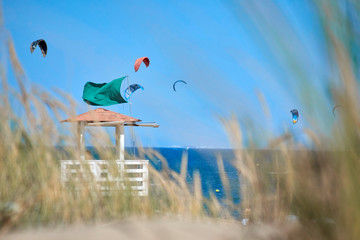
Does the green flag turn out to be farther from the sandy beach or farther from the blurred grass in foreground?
the sandy beach

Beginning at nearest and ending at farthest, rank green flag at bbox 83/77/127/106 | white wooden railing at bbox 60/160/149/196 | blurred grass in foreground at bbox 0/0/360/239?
blurred grass in foreground at bbox 0/0/360/239 → white wooden railing at bbox 60/160/149/196 → green flag at bbox 83/77/127/106

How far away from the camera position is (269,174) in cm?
126

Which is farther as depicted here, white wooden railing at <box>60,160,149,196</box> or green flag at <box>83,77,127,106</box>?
green flag at <box>83,77,127,106</box>

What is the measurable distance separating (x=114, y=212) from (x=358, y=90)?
1.56m

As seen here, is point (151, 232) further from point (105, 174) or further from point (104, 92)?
point (104, 92)

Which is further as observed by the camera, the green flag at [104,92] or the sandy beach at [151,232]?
the green flag at [104,92]

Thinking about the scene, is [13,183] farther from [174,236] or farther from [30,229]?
[174,236]

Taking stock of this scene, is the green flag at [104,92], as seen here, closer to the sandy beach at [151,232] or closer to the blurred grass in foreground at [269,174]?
the blurred grass in foreground at [269,174]

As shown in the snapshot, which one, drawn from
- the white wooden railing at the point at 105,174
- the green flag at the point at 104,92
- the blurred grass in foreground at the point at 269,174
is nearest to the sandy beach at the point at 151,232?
the blurred grass in foreground at the point at 269,174

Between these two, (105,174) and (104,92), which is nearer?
(105,174)

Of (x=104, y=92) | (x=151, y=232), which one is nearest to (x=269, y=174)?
(x=151, y=232)

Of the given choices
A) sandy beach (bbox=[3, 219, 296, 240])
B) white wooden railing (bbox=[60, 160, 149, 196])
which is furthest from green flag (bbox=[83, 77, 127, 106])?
sandy beach (bbox=[3, 219, 296, 240])

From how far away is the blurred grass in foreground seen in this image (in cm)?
87

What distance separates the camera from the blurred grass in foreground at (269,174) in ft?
2.84
